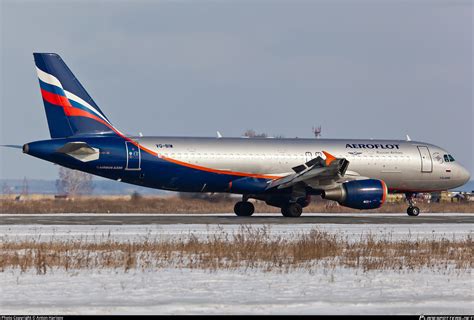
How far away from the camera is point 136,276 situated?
53.0 ft

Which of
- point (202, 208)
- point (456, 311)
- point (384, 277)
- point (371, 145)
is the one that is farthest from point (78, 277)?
point (202, 208)

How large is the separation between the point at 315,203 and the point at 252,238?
29.1 metres

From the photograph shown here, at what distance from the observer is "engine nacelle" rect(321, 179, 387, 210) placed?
35.7 m

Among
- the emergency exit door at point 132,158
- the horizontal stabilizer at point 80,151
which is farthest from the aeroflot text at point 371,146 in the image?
the horizontal stabilizer at point 80,151

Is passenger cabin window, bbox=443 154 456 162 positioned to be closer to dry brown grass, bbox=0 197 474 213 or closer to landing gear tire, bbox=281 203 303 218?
dry brown grass, bbox=0 197 474 213

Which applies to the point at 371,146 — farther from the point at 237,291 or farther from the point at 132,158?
the point at 237,291

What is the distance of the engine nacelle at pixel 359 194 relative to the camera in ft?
117

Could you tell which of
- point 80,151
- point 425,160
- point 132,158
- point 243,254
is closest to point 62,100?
point 80,151

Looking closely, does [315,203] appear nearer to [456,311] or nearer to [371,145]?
[371,145]

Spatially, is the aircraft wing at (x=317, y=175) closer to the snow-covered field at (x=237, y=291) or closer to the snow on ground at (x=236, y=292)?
the snow-covered field at (x=237, y=291)

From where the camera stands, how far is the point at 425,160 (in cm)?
4178

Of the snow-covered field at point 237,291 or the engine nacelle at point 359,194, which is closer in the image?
the snow-covered field at point 237,291

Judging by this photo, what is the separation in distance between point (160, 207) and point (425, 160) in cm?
1588

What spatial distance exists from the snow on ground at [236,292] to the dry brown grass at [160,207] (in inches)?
1091
